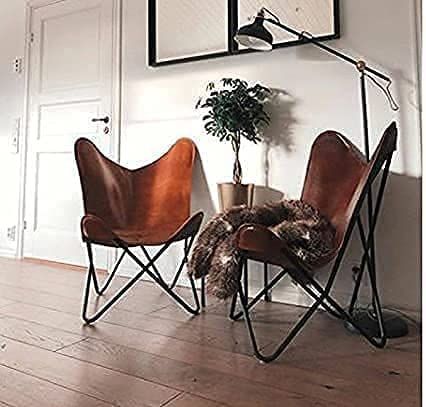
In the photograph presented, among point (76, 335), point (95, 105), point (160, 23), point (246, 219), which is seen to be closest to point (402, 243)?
point (246, 219)

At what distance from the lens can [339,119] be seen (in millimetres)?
2490

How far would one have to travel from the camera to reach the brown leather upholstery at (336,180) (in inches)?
70.1

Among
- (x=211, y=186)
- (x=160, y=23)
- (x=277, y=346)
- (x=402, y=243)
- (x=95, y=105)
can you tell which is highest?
(x=160, y=23)

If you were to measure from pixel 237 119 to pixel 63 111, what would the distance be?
5.91 feet

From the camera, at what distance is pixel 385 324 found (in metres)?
2.09

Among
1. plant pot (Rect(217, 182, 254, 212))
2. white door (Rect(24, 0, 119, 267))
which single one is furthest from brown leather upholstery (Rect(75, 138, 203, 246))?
white door (Rect(24, 0, 119, 267))

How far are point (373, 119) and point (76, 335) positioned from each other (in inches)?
73.1

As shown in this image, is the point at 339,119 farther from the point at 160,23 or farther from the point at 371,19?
the point at 160,23

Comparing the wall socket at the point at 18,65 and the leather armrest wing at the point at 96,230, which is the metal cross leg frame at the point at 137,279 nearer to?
the leather armrest wing at the point at 96,230

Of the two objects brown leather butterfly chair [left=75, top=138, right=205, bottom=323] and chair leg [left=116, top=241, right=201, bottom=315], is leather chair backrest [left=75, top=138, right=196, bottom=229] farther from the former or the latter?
chair leg [left=116, top=241, right=201, bottom=315]

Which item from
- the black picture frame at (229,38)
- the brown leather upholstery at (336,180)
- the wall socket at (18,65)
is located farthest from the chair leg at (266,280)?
the wall socket at (18,65)

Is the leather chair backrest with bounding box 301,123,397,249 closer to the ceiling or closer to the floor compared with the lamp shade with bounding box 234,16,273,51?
closer to the floor

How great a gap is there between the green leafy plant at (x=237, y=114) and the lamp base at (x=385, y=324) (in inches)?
40.8

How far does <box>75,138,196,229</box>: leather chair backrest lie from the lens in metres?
2.68
